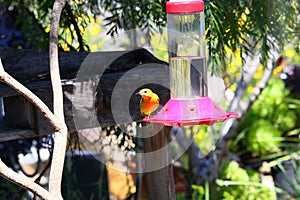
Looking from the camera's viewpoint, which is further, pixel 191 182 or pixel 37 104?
pixel 191 182

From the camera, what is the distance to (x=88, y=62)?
2045 millimetres

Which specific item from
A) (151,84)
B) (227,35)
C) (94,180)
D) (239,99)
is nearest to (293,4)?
(227,35)

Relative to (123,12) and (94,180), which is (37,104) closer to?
(123,12)

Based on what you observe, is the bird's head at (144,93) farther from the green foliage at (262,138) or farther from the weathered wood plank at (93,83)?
the green foliage at (262,138)

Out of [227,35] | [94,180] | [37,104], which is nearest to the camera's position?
[37,104]

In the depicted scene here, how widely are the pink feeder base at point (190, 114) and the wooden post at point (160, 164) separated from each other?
15.2 inches

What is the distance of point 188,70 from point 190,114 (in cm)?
25

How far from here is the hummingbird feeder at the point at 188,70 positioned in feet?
5.68

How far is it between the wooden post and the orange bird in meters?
0.32

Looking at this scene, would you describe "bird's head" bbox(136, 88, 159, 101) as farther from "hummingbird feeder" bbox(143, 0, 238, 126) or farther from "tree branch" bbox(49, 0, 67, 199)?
"tree branch" bbox(49, 0, 67, 199)

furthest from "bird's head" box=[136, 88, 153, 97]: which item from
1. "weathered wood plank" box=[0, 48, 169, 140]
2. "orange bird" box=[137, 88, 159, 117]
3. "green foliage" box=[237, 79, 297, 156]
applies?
"green foliage" box=[237, 79, 297, 156]

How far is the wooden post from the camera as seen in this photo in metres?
2.23

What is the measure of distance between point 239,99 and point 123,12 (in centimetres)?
176

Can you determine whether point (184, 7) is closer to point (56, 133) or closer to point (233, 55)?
point (56, 133)
